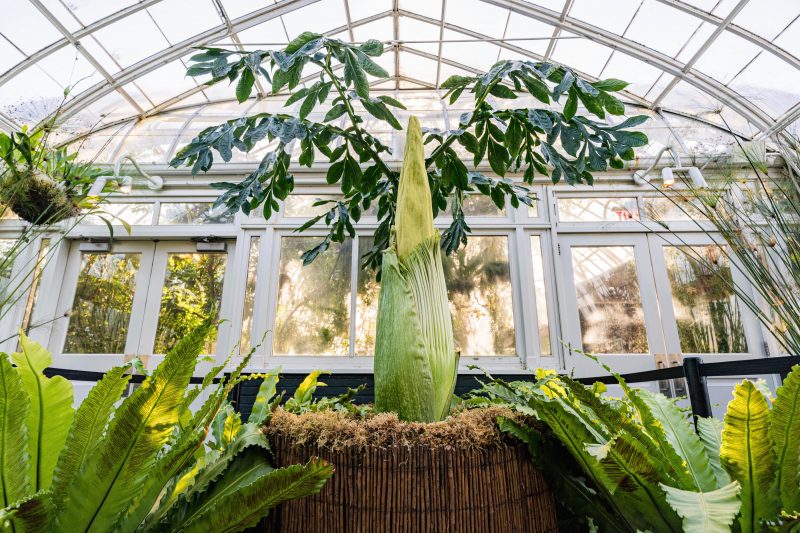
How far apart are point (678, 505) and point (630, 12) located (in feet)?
11.6

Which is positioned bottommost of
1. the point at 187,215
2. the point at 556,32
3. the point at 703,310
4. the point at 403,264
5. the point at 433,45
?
the point at 403,264

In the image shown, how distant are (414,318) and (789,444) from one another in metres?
0.45

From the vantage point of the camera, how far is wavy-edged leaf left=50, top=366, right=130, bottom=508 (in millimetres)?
420

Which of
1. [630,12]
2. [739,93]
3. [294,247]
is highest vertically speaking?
[630,12]

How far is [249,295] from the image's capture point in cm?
307

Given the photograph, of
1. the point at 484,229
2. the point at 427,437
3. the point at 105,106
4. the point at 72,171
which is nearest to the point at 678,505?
the point at 427,437

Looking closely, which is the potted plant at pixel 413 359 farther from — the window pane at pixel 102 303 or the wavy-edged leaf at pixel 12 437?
the window pane at pixel 102 303

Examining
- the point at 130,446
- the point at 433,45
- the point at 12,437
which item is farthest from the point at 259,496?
the point at 433,45

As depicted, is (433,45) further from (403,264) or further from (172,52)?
(403,264)

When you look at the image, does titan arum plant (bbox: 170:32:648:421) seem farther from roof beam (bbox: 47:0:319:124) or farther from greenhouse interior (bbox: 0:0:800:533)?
roof beam (bbox: 47:0:319:124)

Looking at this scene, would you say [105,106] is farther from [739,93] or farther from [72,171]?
[739,93]

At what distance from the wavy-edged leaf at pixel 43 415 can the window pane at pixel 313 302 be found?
2.52 metres

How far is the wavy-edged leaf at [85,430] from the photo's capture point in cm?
42

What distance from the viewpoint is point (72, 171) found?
1392 mm
